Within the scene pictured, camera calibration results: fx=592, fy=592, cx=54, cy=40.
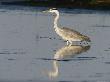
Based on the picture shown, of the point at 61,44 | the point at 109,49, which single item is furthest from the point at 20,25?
the point at 109,49

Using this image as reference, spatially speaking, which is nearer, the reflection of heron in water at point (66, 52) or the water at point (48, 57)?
the water at point (48, 57)

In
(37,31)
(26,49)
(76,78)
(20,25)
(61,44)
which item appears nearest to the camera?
(76,78)

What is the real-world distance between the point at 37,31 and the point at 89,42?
514 cm

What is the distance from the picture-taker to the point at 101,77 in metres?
14.5

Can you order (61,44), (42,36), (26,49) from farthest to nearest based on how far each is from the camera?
1. (42,36)
2. (61,44)
3. (26,49)

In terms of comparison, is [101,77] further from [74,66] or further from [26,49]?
[26,49]

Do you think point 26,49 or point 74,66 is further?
point 26,49

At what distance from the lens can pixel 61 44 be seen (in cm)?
2186

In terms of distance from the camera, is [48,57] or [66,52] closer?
[48,57]

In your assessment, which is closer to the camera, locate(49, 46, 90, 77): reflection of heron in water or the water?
the water

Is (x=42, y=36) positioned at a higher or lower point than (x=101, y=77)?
lower

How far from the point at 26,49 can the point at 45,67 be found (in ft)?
12.1

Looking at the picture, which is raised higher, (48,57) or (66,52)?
(48,57)

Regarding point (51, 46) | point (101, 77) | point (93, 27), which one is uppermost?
point (101, 77)
